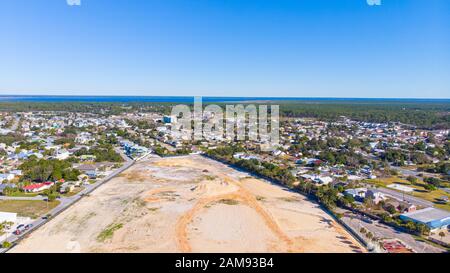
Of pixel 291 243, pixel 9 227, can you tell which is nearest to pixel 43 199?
pixel 9 227

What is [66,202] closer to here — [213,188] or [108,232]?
[108,232]

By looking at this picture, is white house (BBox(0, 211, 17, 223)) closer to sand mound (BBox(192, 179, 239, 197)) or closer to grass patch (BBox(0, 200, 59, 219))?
grass patch (BBox(0, 200, 59, 219))

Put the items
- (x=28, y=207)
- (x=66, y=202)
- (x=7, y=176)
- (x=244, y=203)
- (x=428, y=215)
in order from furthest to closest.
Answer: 1. (x=7, y=176)
2. (x=244, y=203)
3. (x=66, y=202)
4. (x=28, y=207)
5. (x=428, y=215)

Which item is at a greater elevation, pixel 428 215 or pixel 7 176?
pixel 7 176

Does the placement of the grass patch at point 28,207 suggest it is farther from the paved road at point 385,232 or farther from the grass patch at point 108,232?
the paved road at point 385,232

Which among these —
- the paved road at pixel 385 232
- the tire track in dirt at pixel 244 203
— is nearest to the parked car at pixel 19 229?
the tire track in dirt at pixel 244 203

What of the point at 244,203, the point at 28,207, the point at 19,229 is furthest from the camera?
the point at 244,203

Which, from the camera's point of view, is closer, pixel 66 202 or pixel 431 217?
pixel 431 217

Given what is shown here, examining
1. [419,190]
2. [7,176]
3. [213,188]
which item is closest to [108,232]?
[213,188]

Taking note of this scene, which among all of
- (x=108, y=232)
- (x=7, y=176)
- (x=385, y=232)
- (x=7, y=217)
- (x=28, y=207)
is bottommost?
(x=385, y=232)
